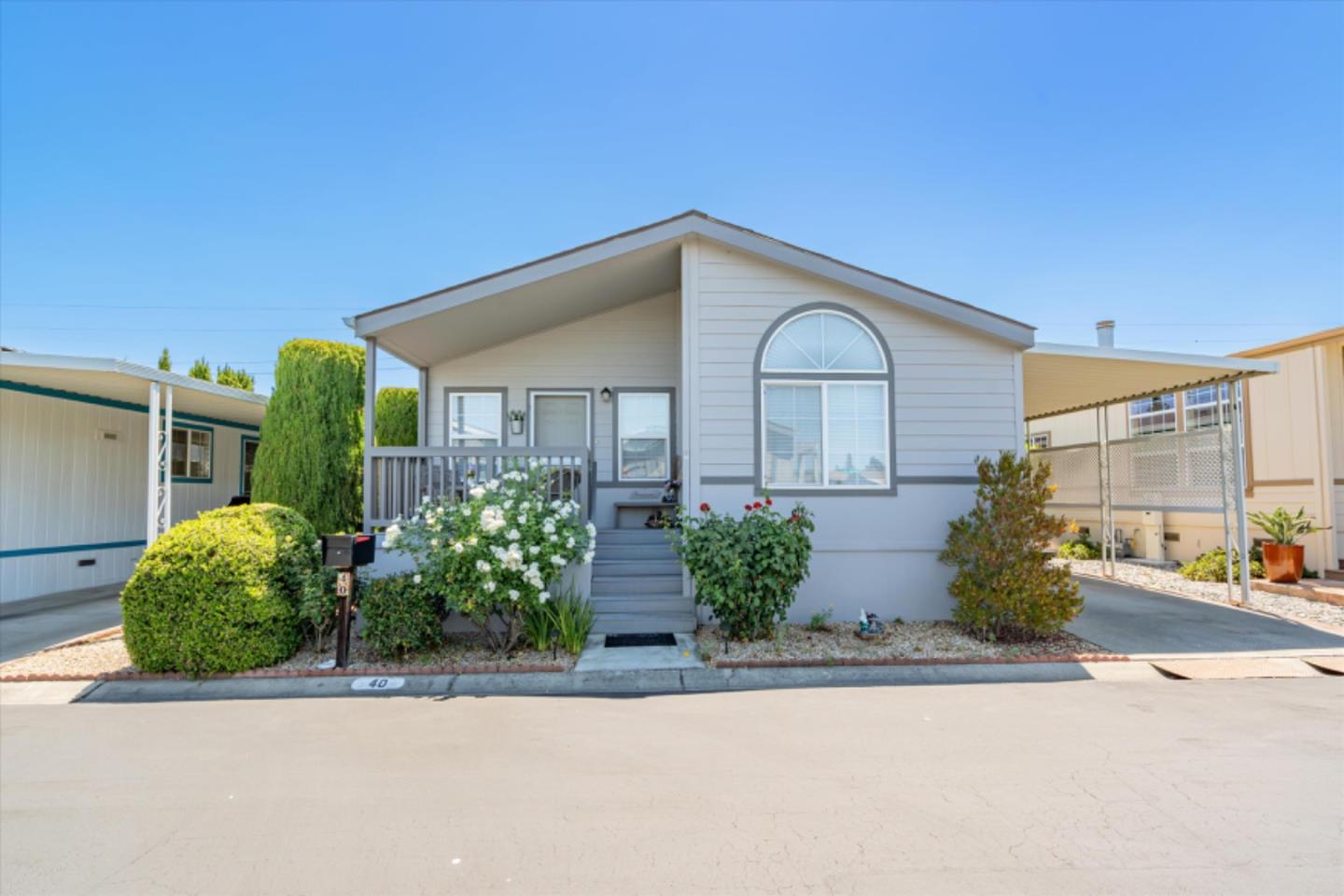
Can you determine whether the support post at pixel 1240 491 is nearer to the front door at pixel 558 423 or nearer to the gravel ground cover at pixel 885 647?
the gravel ground cover at pixel 885 647

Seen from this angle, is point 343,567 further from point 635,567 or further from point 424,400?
point 424,400

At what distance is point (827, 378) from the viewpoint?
7508 mm

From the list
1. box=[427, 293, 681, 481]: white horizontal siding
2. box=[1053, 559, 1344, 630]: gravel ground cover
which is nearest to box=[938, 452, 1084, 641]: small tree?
box=[1053, 559, 1344, 630]: gravel ground cover

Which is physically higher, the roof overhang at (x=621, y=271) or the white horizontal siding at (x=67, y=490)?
the roof overhang at (x=621, y=271)

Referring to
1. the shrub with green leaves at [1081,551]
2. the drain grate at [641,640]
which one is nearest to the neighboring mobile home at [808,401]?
the drain grate at [641,640]

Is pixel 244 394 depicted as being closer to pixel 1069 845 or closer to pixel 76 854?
pixel 76 854

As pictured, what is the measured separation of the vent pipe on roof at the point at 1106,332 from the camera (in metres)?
10.1

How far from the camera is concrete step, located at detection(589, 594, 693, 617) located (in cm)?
714

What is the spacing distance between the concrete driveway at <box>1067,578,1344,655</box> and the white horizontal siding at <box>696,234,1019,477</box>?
2.30 m

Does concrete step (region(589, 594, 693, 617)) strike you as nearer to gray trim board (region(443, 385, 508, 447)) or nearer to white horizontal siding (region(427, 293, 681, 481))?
white horizontal siding (region(427, 293, 681, 481))

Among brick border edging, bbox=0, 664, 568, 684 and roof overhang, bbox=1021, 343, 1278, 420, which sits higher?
roof overhang, bbox=1021, 343, 1278, 420

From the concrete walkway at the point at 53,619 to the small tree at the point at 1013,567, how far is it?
30.9 feet

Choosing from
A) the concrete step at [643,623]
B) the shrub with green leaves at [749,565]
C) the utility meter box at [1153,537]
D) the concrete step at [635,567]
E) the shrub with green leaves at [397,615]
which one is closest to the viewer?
the shrub with green leaves at [397,615]

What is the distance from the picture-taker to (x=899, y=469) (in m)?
7.46
